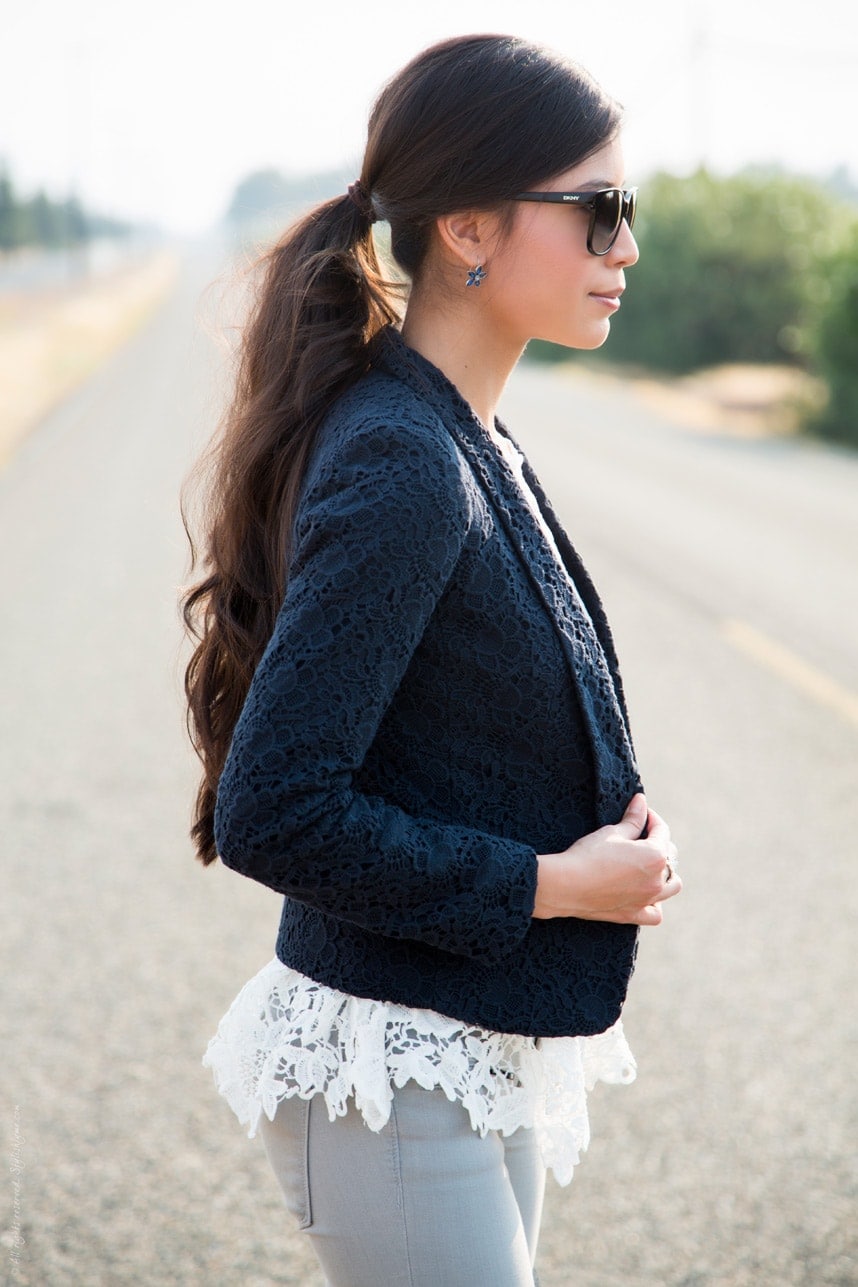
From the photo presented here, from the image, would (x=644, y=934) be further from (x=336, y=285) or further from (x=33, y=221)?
(x=33, y=221)

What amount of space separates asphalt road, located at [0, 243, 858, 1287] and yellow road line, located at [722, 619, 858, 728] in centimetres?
2

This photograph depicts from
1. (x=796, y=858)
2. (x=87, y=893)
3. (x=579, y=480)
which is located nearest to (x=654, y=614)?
(x=796, y=858)

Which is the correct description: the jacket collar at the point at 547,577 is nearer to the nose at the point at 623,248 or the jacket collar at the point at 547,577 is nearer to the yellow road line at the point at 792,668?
the nose at the point at 623,248

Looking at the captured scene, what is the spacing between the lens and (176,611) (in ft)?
6.23


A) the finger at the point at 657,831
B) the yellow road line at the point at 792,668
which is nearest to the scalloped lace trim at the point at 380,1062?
the finger at the point at 657,831

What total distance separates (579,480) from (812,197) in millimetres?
19511

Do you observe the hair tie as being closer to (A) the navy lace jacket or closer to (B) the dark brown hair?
(B) the dark brown hair

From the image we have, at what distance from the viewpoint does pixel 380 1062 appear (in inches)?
57.3

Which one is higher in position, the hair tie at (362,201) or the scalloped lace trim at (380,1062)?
the hair tie at (362,201)

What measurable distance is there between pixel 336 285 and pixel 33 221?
114m

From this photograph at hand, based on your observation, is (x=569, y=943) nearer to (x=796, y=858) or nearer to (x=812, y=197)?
(x=796, y=858)

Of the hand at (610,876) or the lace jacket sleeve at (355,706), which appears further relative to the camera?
the hand at (610,876)

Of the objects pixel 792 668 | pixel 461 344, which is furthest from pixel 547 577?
pixel 792 668

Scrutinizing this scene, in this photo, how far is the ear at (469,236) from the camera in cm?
150
